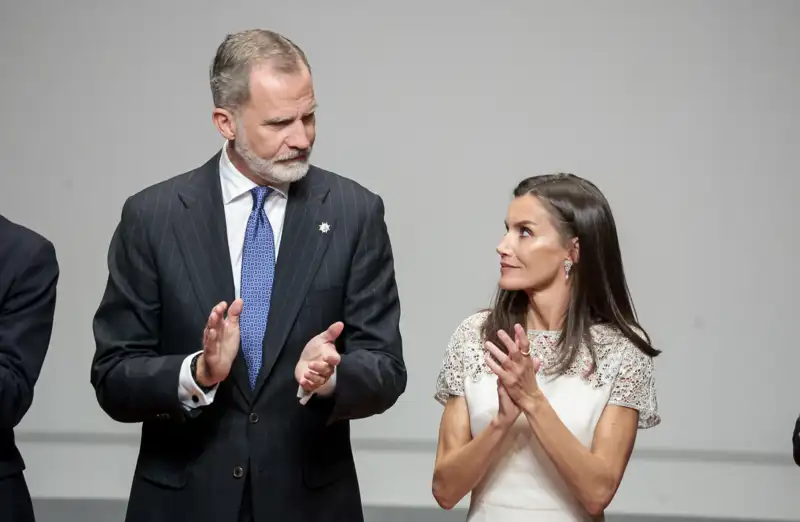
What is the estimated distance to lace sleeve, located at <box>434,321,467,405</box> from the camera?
264 centimetres

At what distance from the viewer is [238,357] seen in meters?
2.41

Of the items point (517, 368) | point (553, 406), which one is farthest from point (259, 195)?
point (553, 406)

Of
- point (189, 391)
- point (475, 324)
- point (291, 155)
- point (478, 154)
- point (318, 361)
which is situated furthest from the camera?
point (478, 154)

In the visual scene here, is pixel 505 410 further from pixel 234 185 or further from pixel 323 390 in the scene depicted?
pixel 234 185

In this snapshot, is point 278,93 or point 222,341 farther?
point 278,93

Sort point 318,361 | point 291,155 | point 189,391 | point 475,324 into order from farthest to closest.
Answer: point 475,324 → point 291,155 → point 189,391 → point 318,361

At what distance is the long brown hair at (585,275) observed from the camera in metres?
2.62

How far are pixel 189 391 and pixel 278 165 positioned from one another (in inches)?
18.5

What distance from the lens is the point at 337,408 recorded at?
237 centimetres

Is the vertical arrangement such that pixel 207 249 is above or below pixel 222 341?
above

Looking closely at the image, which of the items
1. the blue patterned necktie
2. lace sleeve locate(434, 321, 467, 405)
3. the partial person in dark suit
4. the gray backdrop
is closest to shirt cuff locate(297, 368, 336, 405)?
the partial person in dark suit

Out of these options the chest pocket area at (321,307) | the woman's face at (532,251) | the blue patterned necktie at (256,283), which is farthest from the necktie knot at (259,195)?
the woman's face at (532,251)

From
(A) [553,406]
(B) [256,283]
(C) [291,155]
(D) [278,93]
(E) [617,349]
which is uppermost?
(D) [278,93]

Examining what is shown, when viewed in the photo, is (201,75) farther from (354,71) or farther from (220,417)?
(220,417)
